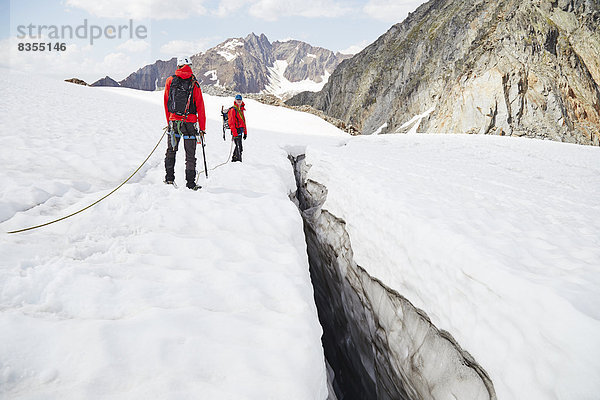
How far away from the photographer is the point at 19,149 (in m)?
4.77

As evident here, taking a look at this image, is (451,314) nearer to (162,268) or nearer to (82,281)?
(162,268)

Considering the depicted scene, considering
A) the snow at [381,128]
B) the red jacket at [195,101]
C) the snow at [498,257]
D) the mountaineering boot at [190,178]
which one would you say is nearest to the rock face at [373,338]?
the snow at [498,257]

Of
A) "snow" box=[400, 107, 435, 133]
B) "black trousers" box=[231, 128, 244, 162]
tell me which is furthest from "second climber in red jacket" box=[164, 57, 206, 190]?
"snow" box=[400, 107, 435, 133]

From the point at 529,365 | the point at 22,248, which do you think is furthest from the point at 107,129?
the point at 529,365

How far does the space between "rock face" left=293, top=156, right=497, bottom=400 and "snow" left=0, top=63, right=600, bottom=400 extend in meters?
0.19

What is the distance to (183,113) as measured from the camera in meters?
4.35

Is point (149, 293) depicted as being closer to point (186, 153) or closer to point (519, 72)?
point (186, 153)

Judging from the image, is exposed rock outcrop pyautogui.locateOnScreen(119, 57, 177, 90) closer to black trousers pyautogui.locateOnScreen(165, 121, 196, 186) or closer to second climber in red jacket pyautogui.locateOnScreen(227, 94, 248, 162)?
second climber in red jacket pyautogui.locateOnScreen(227, 94, 248, 162)

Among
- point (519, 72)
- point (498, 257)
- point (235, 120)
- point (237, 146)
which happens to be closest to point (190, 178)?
point (237, 146)

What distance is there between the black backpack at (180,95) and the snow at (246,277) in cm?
123

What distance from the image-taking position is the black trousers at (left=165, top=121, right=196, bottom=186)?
440cm

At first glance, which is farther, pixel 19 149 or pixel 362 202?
pixel 19 149

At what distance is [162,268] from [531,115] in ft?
116

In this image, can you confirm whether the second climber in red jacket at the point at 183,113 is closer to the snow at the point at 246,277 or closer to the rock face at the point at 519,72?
the snow at the point at 246,277
